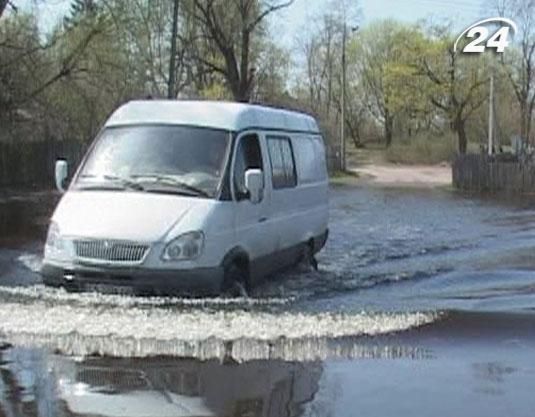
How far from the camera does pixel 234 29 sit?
5750 centimetres

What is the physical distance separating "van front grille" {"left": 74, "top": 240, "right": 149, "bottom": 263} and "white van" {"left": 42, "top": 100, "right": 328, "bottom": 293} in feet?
0.03

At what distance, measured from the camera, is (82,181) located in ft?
40.1

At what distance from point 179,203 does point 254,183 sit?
1044 millimetres

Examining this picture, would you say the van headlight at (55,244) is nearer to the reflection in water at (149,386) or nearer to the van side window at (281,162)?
the reflection in water at (149,386)

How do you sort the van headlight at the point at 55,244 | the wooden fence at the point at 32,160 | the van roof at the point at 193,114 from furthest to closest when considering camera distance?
the wooden fence at the point at 32,160, the van roof at the point at 193,114, the van headlight at the point at 55,244

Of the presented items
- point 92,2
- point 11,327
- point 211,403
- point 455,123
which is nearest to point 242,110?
point 11,327

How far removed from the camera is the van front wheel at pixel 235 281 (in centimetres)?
1169

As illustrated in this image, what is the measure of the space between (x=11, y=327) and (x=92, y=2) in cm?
3780

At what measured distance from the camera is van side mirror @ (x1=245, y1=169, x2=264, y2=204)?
39.2ft

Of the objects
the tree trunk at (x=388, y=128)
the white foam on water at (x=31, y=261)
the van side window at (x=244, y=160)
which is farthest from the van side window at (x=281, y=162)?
the tree trunk at (x=388, y=128)

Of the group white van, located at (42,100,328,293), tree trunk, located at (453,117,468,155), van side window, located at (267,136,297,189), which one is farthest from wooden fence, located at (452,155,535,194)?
white van, located at (42,100,328,293)

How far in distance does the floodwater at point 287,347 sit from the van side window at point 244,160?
1290mm

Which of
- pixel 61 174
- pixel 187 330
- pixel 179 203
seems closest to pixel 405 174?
pixel 61 174

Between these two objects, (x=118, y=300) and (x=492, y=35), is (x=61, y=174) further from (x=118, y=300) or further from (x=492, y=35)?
(x=492, y=35)
